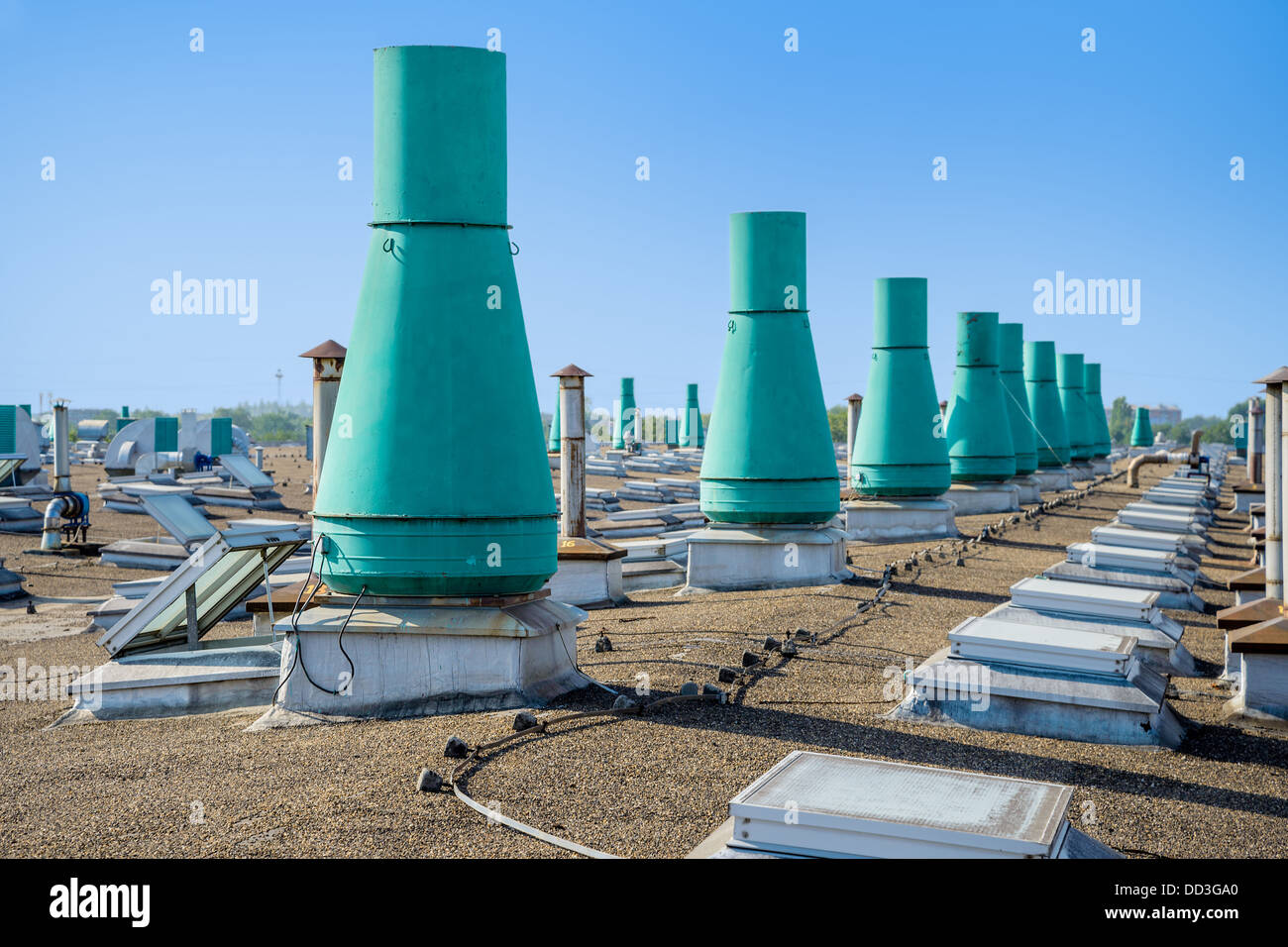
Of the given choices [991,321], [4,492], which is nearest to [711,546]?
[991,321]

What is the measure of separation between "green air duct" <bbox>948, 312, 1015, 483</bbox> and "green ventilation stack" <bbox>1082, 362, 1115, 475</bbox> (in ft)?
62.1

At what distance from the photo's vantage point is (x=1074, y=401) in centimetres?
4300

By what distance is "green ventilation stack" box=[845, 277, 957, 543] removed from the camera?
21.1m

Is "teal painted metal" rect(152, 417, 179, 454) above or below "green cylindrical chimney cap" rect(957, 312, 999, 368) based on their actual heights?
below

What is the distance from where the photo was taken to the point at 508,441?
885 cm

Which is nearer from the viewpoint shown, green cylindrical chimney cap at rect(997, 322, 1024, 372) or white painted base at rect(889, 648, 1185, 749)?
white painted base at rect(889, 648, 1185, 749)

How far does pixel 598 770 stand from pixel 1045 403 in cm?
3199

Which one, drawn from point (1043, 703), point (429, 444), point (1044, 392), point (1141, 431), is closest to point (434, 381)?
point (429, 444)

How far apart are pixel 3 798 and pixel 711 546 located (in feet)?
32.2

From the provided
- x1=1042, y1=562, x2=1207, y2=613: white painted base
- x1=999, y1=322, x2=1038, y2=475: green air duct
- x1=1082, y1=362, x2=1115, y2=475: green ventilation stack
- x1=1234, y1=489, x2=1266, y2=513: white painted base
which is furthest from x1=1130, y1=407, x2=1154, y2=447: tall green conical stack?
x1=1042, y1=562, x2=1207, y2=613: white painted base

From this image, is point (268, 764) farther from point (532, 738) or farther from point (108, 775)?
point (532, 738)

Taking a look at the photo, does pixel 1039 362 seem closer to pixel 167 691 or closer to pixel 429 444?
pixel 429 444

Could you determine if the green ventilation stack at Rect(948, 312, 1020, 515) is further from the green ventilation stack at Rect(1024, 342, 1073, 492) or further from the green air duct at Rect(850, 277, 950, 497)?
the green ventilation stack at Rect(1024, 342, 1073, 492)

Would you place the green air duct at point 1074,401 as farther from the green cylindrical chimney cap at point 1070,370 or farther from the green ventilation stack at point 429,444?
the green ventilation stack at point 429,444
